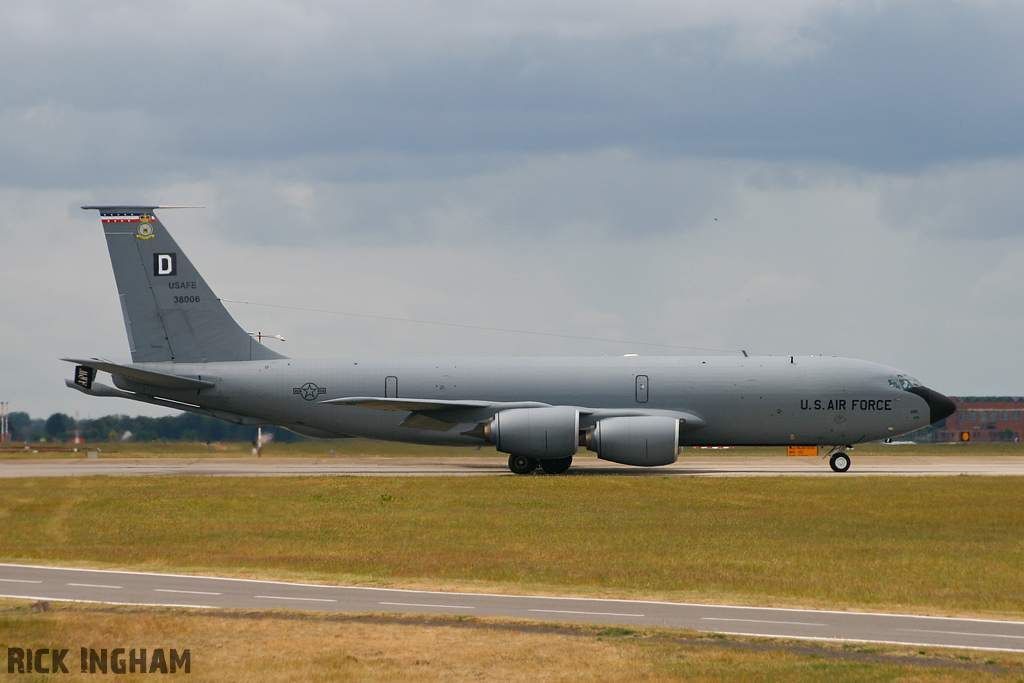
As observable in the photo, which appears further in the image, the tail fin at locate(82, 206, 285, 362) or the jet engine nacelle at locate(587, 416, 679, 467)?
the tail fin at locate(82, 206, 285, 362)

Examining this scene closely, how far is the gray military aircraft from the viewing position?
4141 centimetres

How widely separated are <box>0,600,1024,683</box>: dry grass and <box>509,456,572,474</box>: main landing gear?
27.7 m

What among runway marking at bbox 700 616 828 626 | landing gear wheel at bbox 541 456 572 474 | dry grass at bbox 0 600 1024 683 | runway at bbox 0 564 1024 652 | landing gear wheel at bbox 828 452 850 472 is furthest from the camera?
landing gear wheel at bbox 828 452 850 472

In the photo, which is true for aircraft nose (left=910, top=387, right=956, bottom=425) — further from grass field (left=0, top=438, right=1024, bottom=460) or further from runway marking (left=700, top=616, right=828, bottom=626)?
runway marking (left=700, top=616, right=828, bottom=626)

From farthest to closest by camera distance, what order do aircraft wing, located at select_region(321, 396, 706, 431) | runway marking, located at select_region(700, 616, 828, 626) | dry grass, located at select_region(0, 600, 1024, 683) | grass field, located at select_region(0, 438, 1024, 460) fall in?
grass field, located at select_region(0, 438, 1024, 460)
aircraft wing, located at select_region(321, 396, 706, 431)
runway marking, located at select_region(700, 616, 828, 626)
dry grass, located at select_region(0, 600, 1024, 683)

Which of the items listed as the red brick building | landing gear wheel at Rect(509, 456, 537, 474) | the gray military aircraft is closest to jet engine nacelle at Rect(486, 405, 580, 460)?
the gray military aircraft

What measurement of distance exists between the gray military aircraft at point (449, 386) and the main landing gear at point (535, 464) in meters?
0.05

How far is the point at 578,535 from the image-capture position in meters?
21.9

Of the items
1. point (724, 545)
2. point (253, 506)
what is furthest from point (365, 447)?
point (724, 545)

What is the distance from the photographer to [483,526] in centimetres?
2350

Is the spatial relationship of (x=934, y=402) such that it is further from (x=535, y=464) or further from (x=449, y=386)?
(x=449, y=386)

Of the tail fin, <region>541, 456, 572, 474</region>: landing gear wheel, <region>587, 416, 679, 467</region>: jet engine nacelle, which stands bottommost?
<region>541, 456, 572, 474</region>: landing gear wheel

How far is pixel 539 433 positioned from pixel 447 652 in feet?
90.9

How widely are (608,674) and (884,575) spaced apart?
831cm
